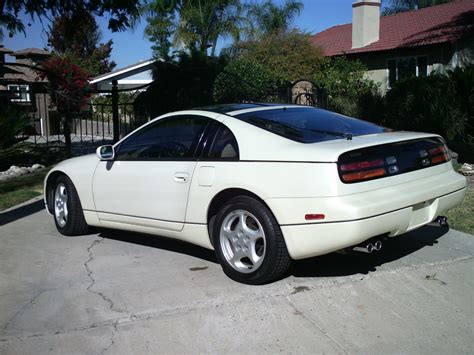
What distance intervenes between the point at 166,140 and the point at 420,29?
77.3 feet

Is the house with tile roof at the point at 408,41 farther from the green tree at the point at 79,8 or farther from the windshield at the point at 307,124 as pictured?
the windshield at the point at 307,124

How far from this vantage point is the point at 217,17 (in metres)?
35.1

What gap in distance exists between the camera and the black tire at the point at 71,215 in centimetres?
637

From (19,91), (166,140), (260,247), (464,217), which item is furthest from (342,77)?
(260,247)

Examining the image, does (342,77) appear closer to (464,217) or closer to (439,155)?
(464,217)

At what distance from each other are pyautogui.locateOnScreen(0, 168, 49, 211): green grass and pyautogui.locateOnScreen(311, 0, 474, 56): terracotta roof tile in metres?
18.4

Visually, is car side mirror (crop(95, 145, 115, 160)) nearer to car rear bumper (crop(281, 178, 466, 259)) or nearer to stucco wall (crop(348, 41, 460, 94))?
car rear bumper (crop(281, 178, 466, 259))

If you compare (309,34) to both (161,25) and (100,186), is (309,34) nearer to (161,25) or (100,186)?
(161,25)

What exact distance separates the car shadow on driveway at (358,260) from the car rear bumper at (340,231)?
1.42ft

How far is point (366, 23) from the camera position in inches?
1086

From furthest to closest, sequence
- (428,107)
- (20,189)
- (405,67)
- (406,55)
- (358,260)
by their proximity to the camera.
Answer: (405,67) → (406,55) → (428,107) → (20,189) → (358,260)

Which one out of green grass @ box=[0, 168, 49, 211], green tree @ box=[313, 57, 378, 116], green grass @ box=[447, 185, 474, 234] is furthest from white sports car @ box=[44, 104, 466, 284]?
green tree @ box=[313, 57, 378, 116]

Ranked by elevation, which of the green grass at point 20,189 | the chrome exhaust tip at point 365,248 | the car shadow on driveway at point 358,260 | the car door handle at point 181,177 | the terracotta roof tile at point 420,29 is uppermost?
the terracotta roof tile at point 420,29

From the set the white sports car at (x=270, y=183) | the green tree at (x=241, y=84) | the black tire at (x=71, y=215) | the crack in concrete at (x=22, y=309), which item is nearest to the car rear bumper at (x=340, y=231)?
the white sports car at (x=270, y=183)
